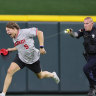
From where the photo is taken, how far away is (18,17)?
655 centimetres

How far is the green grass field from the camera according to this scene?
7465 millimetres

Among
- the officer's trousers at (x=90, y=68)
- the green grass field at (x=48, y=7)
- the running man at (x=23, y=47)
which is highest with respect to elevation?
the green grass field at (x=48, y=7)

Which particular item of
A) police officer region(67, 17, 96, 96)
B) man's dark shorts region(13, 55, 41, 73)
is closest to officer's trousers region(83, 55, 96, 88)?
police officer region(67, 17, 96, 96)

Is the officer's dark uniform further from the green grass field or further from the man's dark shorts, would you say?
the green grass field

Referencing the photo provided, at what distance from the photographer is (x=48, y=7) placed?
25.0 ft

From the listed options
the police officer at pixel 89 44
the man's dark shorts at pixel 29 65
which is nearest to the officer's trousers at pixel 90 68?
the police officer at pixel 89 44

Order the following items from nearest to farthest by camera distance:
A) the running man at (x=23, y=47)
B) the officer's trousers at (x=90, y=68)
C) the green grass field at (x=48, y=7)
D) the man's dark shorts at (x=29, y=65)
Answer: the running man at (x=23, y=47) < the man's dark shorts at (x=29, y=65) < the officer's trousers at (x=90, y=68) < the green grass field at (x=48, y=7)

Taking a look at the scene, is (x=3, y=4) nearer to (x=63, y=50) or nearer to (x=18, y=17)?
(x=18, y=17)

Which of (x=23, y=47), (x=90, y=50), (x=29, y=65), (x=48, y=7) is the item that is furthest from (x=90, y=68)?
(x=48, y=7)

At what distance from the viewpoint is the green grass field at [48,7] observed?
7465mm

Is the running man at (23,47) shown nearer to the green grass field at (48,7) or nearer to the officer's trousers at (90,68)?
the officer's trousers at (90,68)

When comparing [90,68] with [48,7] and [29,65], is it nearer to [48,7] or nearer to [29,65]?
[29,65]

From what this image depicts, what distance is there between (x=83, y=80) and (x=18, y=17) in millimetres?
1795

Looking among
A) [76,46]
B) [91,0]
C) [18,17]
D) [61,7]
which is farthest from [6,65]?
[91,0]
